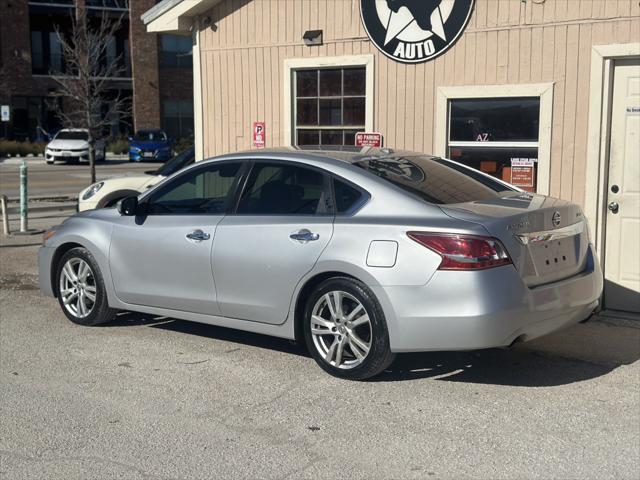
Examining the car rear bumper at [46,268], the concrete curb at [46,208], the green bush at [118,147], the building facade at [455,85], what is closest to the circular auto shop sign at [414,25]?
the building facade at [455,85]

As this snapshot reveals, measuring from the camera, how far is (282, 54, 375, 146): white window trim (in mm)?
8984

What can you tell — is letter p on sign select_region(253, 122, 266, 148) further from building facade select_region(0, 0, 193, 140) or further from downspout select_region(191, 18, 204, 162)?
building facade select_region(0, 0, 193, 140)

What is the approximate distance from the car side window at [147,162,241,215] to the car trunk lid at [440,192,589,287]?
181 cm

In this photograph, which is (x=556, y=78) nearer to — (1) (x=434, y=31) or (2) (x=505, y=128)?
(2) (x=505, y=128)

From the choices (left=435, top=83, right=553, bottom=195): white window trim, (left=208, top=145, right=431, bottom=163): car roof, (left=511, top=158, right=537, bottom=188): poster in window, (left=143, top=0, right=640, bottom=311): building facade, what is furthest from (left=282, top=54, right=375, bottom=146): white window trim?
(left=208, top=145, right=431, bottom=163): car roof

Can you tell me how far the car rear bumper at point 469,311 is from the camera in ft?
16.6

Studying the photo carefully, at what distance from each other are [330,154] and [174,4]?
15.0 ft

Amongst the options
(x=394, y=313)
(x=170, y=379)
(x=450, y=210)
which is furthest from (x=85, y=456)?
(x=450, y=210)

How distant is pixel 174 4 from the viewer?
32.3 feet

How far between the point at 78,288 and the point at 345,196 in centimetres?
275

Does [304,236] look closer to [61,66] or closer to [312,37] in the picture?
[312,37]

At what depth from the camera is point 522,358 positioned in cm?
623

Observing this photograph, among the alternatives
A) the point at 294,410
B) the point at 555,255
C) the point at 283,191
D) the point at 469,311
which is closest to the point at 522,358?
the point at 555,255

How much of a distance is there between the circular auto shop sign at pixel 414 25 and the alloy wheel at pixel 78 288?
3878mm
